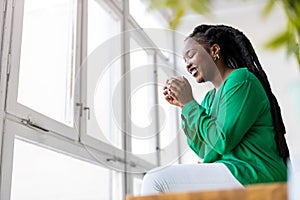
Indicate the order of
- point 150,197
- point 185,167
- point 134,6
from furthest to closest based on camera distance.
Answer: point 134,6
point 185,167
point 150,197

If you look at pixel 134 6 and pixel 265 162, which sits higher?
pixel 134 6

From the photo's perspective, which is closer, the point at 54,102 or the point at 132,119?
the point at 132,119

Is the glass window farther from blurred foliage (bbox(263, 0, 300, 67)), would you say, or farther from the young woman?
blurred foliage (bbox(263, 0, 300, 67))

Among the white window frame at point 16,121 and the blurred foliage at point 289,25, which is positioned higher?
the white window frame at point 16,121

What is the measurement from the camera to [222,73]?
1.29 meters

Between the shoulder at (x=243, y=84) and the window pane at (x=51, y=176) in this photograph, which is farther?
the window pane at (x=51, y=176)

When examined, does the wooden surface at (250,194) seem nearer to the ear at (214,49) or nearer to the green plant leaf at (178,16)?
the green plant leaf at (178,16)

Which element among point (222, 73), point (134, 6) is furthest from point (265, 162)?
point (134, 6)

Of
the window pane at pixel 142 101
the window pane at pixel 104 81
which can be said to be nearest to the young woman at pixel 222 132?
the window pane at pixel 142 101

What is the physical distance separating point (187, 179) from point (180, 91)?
0.23 meters

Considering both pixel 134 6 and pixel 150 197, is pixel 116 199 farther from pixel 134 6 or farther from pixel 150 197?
pixel 150 197

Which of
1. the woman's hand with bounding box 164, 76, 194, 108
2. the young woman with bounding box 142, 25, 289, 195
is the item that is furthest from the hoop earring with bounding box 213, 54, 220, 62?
the woman's hand with bounding box 164, 76, 194, 108

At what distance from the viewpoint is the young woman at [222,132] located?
1.05 m

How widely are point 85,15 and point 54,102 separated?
1.68ft
